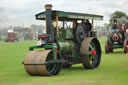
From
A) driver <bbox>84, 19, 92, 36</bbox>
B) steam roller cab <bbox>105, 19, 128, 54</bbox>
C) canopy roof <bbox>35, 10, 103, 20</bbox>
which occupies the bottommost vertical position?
steam roller cab <bbox>105, 19, 128, 54</bbox>

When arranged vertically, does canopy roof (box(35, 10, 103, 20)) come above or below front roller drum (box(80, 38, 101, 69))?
above

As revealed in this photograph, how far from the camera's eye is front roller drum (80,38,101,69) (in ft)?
34.0

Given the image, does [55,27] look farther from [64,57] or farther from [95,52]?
[95,52]

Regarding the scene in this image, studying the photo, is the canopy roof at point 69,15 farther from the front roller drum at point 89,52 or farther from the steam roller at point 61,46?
the front roller drum at point 89,52

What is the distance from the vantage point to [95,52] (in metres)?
10.9

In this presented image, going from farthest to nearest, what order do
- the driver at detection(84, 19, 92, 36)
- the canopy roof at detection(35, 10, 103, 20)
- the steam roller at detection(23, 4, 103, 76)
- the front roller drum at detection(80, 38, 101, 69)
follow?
the driver at detection(84, 19, 92, 36)
the front roller drum at detection(80, 38, 101, 69)
the canopy roof at detection(35, 10, 103, 20)
the steam roller at detection(23, 4, 103, 76)

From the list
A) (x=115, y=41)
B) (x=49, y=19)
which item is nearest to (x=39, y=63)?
(x=49, y=19)

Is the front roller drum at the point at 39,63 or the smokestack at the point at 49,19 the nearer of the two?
the front roller drum at the point at 39,63

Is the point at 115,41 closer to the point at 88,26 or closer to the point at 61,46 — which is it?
the point at 88,26

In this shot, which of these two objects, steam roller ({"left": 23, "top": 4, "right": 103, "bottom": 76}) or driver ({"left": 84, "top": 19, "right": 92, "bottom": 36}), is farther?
driver ({"left": 84, "top": 19, "right": 92, "bottom": 36})

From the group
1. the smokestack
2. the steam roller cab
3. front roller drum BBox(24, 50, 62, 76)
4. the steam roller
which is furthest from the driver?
the steam roller cab

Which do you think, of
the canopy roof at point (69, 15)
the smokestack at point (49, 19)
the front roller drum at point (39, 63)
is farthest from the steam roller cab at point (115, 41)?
the front roller drum at point (39, 63)

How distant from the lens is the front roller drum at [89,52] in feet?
34.0

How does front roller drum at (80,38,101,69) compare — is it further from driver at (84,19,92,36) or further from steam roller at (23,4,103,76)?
driver at (84,19,92,36)
